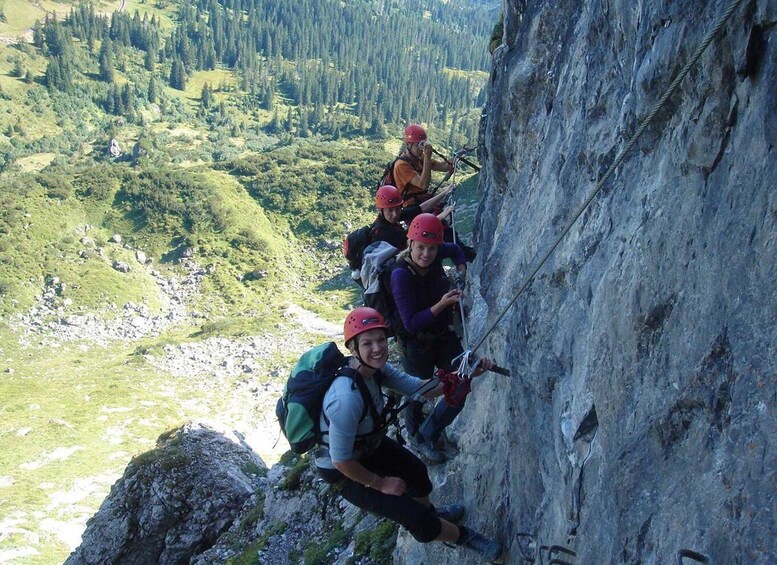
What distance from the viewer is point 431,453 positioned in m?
8.84

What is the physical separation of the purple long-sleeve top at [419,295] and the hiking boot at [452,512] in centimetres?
203

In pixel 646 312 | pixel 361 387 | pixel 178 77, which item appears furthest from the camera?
pixel 178 77

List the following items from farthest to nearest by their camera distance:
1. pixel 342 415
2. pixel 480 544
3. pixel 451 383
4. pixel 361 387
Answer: pixel 480 544 → pixel 451 383 → pixel 361 387 → pixel 342 415

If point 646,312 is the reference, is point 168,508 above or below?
below

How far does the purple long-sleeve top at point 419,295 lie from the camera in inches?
277

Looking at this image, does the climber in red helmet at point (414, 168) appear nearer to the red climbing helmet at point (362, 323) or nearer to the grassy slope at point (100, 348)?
the red climbing helmet at point (362, 323)

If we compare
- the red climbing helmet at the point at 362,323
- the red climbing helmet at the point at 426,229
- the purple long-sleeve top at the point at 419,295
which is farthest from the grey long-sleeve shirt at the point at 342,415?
the red climbing helmet at the point at 426,229

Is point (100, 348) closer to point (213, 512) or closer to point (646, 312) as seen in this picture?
point (213, 512)

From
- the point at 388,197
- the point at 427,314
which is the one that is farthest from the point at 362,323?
the point at 388,197

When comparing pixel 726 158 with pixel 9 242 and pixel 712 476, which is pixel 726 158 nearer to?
pixel 712 476

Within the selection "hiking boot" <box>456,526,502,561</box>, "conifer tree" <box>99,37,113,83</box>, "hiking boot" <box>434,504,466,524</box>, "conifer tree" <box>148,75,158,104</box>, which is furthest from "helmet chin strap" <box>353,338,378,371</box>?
"conifer tree" <box>99,37,113,83</box>

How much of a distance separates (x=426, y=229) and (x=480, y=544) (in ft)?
10.8

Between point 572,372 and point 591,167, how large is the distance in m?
1.76

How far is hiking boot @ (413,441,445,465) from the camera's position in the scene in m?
8.77
